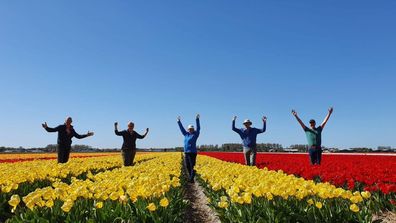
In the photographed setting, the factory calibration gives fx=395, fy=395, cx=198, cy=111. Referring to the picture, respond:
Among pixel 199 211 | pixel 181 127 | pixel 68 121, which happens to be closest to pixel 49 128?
pixel 68 121

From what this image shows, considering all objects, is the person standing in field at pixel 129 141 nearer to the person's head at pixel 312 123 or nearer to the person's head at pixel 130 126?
the person's head at pixel 130 126

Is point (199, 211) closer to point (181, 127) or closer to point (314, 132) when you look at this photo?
point (181, 127)

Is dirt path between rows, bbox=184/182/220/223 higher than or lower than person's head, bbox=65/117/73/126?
lower

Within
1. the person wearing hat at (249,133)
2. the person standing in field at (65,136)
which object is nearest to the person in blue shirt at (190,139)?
the person wearing hat at (249,133)

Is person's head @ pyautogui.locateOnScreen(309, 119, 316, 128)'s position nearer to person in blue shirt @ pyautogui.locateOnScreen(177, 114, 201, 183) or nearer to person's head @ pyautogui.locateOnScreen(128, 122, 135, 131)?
person in blue shirt @ pyautogui.locateOnScreen(177, 114, 201, 183)

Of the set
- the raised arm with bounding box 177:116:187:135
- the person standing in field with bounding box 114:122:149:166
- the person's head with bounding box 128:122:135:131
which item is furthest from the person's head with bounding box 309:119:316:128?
the person's head with bounding box 128:122:135:131

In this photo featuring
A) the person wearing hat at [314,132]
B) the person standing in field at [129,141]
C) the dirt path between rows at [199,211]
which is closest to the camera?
the dirt path between rows at [199,211]

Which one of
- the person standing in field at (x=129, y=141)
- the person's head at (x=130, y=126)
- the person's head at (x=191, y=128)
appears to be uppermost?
the person's head at (x=130, y=126)

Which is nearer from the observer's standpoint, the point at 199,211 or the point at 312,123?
the point at 199,211

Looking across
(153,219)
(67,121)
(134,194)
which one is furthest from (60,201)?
(67,121)

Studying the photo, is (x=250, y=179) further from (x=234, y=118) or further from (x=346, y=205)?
(x=234, y=118)

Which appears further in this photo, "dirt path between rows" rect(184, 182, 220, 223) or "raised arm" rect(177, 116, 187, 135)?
"raised arm" rect(177, 116, 187, 135)

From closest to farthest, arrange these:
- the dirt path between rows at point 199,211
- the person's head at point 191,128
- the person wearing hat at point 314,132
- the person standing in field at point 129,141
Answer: the dirt path between rows at point 199,211, the person wearing hat at point 314,132, the person's head at point 191,128, the person standing in field at point 129,141

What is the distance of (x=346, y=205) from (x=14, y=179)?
20.5ft
